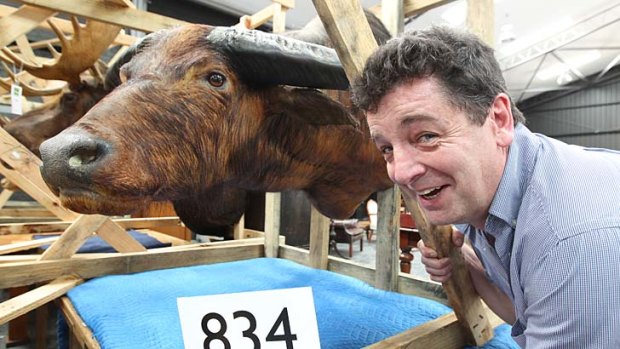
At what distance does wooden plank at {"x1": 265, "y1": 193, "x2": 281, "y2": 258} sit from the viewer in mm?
2084

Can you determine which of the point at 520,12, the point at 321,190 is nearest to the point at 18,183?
the point at 321,190

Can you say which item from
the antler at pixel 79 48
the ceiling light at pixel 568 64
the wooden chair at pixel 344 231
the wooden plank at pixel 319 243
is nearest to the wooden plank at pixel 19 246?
the antler at pixel 79 48

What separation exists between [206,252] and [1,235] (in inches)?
50.6

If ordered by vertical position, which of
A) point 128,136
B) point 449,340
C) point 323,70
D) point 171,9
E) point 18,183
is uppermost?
point 171,9

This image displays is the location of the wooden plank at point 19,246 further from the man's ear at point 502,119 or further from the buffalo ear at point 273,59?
the man's ear at point 502,119

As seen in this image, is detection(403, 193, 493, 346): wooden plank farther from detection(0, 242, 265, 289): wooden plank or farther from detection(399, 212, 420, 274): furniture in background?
detection(0, 242, 265, 289): wooden plank

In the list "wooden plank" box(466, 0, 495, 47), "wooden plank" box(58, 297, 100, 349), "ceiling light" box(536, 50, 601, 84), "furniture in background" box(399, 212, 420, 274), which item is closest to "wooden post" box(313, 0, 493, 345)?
"wooden plank" box(466, 0, 495, 47)

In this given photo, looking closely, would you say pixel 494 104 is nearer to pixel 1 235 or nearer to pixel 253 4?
pixel 1 235

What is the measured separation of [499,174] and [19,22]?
215 cm

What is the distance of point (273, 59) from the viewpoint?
2.98 ft

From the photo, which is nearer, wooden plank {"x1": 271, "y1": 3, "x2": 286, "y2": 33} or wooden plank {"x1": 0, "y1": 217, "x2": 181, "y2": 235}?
wooden plank {"x1": 271, "y1": 3, "x2": 286, "y2": 33}

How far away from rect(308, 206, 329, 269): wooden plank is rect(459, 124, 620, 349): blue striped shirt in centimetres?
113

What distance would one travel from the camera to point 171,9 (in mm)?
→ 4719

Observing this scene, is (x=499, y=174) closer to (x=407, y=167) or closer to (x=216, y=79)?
(x=407, y=167)
